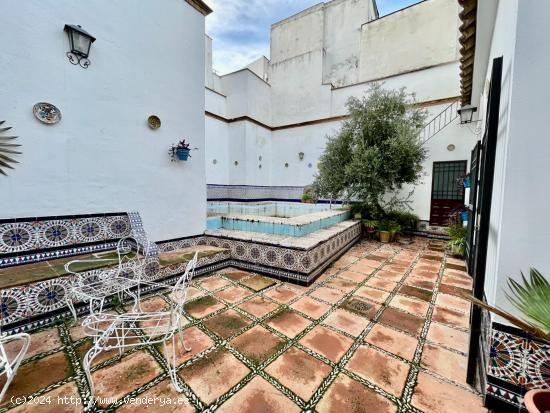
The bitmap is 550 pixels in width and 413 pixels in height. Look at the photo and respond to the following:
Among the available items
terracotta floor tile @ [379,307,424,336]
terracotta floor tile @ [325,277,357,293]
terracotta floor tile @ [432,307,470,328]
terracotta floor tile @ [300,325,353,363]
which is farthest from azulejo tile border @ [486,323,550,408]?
terracotta floor tile @ [325,277,357,293]

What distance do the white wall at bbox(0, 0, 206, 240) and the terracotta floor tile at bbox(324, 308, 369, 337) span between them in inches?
109

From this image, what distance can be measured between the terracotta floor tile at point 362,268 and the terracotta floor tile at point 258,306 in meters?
1.72

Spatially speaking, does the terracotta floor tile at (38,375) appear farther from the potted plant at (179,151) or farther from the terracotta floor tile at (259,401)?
the potted plant at (179,151)

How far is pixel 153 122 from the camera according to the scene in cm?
337

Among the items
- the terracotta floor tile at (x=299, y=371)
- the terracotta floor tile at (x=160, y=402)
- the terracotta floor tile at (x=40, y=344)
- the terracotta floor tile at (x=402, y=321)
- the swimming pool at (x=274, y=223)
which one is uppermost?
the swimming pool at (x=274, y=223)

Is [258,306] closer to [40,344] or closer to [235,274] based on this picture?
[235,274]

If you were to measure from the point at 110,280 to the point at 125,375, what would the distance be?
2.82 feet

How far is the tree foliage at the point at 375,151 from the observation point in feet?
17.2

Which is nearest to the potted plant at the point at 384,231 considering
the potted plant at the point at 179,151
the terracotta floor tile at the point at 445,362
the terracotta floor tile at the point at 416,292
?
the terracotta floor tile at the point at 416,292

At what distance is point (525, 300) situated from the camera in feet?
3.48

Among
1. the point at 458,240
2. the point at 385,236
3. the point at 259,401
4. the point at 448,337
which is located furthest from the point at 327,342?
the point at 385,236

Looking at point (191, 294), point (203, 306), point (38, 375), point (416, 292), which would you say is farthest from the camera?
point (416, 292)

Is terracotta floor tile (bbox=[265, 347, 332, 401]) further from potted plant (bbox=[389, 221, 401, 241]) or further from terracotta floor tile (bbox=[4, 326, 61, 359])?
potted plant (bbox=[389, 221, 401, 241])

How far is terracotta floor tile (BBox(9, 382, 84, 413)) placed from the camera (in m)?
1.30
